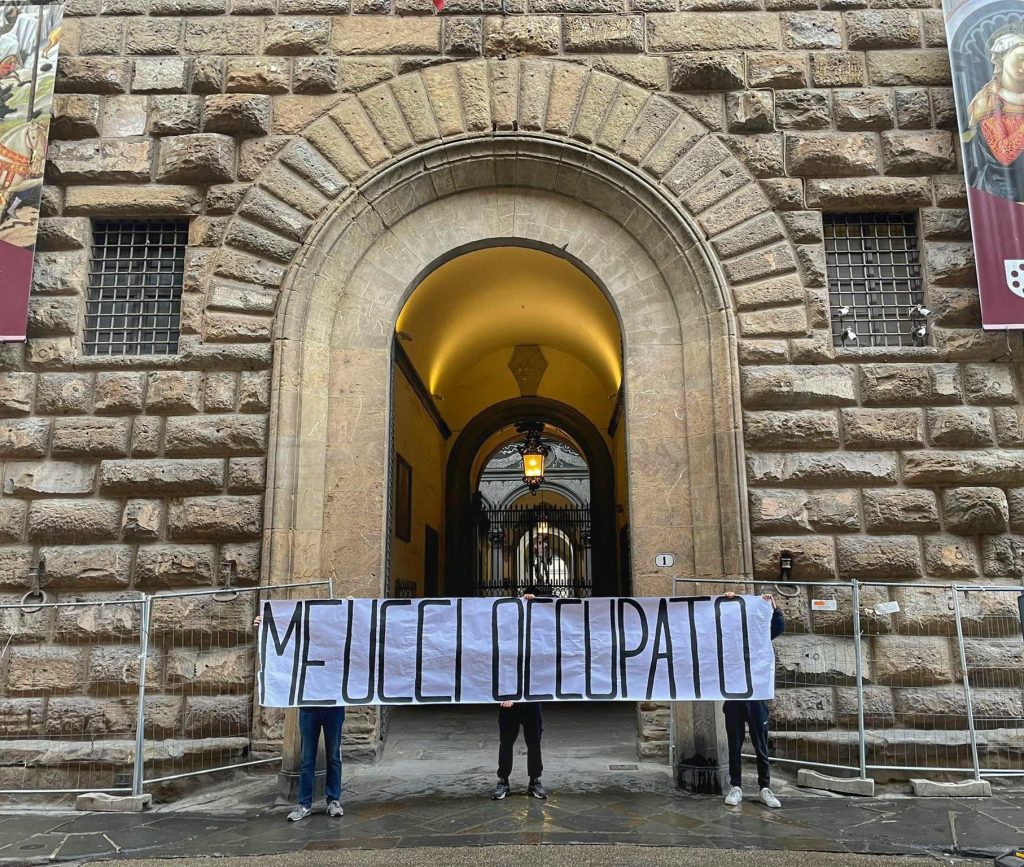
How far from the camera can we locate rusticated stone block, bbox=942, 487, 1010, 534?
7.63 m

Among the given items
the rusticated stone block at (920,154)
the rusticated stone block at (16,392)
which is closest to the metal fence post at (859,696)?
the rusticated stone block at (920,154)

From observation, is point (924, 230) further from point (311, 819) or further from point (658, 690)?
point (311, 819)

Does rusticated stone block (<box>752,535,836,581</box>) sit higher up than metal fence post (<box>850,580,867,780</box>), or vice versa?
rusticated stone block (<box>752,535,836,581</box>)

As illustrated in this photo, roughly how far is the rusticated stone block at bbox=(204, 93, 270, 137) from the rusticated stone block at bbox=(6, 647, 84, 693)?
537cm

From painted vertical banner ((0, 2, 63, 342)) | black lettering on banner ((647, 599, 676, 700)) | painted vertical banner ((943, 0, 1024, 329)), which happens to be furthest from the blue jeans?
painted vertical banner ((943, 0, 1024, 329))

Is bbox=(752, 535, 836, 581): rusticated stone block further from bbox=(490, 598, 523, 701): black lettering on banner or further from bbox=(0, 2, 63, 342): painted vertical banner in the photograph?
bbox=(0, 2, 63, 342): painted vertical banner

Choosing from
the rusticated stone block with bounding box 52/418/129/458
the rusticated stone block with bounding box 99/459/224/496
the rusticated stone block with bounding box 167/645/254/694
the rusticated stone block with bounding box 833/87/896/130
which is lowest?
→ the rusticated stone block with bounding box 167/645/254/694

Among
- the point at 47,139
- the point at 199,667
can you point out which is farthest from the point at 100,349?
the point at 199,667

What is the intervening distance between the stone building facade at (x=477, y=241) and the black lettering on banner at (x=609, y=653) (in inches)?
52.8

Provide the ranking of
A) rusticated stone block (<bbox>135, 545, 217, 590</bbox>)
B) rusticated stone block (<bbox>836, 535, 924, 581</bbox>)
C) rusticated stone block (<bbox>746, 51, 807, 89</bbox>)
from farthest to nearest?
rusticated stone block (<bbox>746, 51, 807, 89</bbox>)
rusticated stone block (<bbox>135, 545, 217, 590</bbox>)
rusticated stone block (<bbox>836, 535, 924, 581</bbox>)

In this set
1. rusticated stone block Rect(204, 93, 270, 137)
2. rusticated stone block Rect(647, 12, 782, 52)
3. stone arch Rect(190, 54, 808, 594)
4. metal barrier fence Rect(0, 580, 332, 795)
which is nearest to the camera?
metal barrier fence Rect(0, 580, 332, 795)

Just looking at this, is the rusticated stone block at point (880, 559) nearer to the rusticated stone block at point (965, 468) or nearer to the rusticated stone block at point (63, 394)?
the rusticated stone block at point (965, 468)

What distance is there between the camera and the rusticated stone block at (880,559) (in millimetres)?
7586

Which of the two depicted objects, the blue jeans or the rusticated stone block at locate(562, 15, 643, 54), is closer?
the blue jeans
